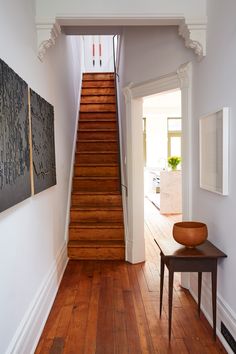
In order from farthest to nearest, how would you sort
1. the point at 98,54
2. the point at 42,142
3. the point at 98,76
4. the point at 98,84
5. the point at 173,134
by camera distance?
the point at 173,134 → the point at 98,54 → the point at 98,76 → the point at 98,84 → the point at 42,142

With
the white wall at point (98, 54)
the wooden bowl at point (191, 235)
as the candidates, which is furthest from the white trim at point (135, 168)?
the white wall at point (98, 54)

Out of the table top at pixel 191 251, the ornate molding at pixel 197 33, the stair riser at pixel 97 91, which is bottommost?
the table top at pixel 191 251

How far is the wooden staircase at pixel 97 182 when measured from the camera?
13.2 feet

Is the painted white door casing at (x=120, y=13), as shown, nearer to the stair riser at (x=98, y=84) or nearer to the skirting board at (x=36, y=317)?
the skirting board at (x=36, y=317)

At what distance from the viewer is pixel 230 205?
199 centimetres

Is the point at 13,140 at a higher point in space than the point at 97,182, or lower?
higher

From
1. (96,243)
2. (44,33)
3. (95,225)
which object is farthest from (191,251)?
(95,225)

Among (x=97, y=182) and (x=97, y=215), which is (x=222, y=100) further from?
(x=97, y=182)

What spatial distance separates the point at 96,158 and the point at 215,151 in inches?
128

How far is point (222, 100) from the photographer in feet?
6.82

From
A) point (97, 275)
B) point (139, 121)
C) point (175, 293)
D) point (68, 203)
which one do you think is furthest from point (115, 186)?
point (175, 293)

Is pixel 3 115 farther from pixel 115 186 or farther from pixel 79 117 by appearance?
pixel 79 117

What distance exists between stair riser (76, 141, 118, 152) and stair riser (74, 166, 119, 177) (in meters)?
0.47

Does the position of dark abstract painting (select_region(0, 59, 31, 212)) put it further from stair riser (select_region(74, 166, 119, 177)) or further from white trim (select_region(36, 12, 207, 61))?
stair riser (select_region(74, 166, 119, 177))
